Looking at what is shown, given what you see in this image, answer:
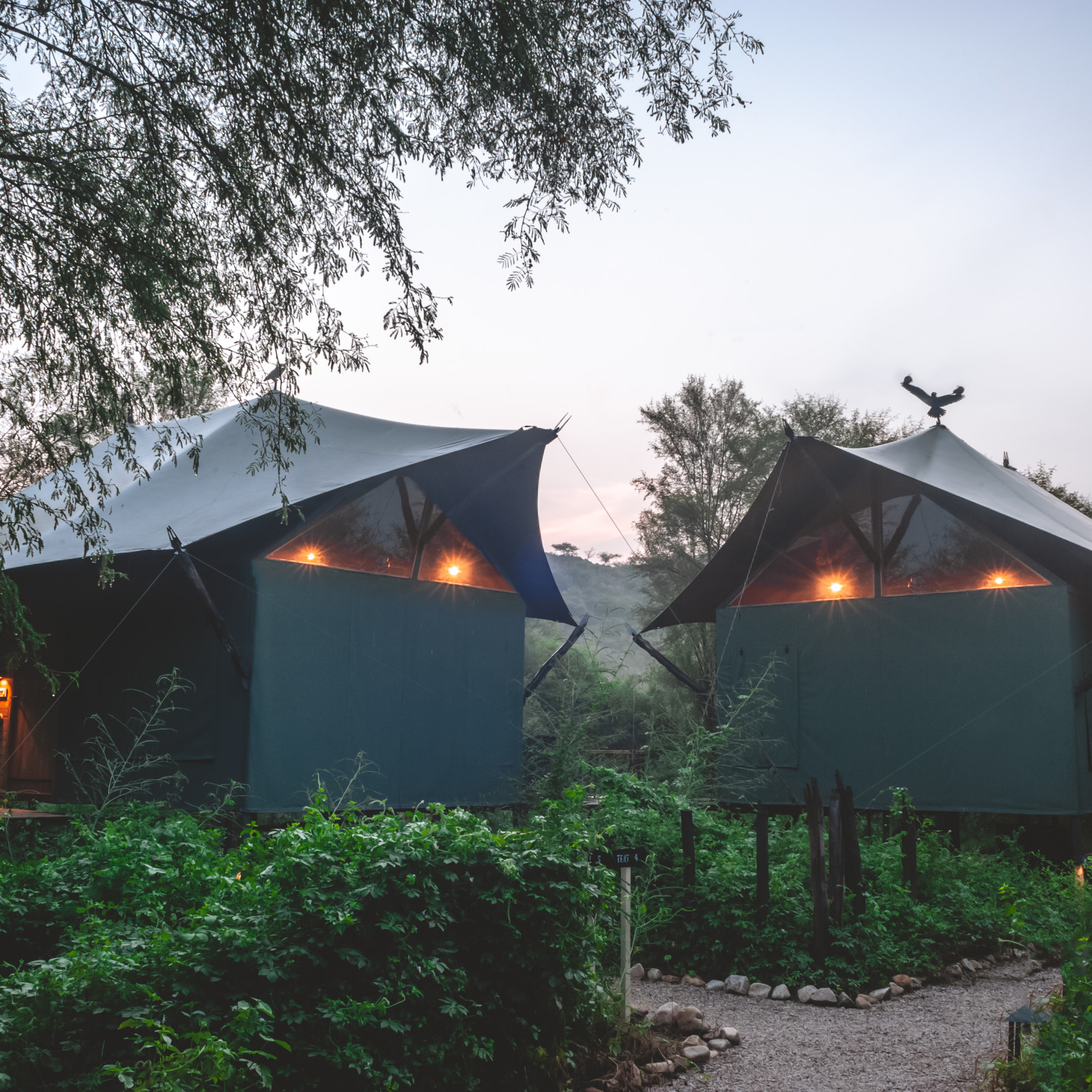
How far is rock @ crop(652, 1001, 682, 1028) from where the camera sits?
3.92 meters

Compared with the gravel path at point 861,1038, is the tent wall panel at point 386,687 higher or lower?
higher

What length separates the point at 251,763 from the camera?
716 cm

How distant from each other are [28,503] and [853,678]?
23.4ft

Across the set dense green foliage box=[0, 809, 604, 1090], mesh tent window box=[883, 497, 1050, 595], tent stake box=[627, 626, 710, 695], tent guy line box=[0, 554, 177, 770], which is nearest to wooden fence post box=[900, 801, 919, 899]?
dense green foliage box=[0, 809, 604, 1090]

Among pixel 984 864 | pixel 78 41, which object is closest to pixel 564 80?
pixel 78 41

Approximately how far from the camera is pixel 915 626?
28.1ft

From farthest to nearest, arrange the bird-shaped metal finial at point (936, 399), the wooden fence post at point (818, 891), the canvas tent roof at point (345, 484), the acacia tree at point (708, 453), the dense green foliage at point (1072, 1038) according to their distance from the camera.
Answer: the acacia tree at point (708, 453) → the bird-shaped metal finial at point (936, 399) → the canvas tent roof at point (345, 484) → the wooden fence post at point (818, 891) → the dense green foliage at point (1072, 1038)

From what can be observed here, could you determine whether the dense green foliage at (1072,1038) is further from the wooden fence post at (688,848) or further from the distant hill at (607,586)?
the distant hill at (607,586)

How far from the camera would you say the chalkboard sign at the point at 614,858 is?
11.2ft

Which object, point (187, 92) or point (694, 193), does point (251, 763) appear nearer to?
point (187, 92)

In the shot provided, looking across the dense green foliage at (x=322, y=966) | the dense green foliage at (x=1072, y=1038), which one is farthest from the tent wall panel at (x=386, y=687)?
the dense green foliage at (x=1072, y=1038)

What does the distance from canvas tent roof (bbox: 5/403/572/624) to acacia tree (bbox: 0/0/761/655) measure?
2.06 meters

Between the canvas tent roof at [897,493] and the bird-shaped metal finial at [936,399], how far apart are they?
20cm

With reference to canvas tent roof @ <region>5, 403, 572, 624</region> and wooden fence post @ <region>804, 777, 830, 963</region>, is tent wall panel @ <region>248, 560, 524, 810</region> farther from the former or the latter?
wooden fence post @ <region>804, 777, 830, 963</region>
